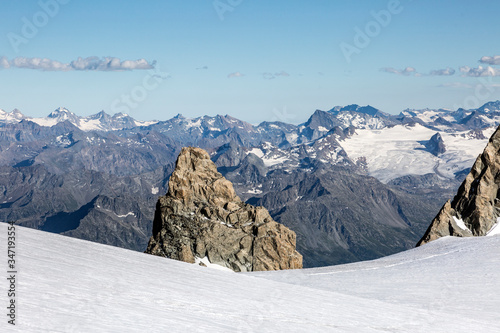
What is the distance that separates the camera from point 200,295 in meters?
21.7

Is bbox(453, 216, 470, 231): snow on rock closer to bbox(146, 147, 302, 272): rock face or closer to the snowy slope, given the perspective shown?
bbox(146, 147, 302, 272): rock face

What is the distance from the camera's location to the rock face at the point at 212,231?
130 m

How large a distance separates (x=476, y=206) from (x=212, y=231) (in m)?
59.6

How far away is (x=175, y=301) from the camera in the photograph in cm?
1998

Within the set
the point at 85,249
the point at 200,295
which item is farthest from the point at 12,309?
the point at 85,249

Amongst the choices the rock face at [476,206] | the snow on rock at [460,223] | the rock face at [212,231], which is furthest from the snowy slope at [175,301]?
the rock face at [212,231]

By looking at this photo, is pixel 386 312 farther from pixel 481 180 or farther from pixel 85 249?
pixel 481 180

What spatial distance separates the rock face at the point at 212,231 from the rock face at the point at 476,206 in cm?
3544

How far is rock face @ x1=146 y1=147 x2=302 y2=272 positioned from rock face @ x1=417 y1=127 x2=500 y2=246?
116 ft

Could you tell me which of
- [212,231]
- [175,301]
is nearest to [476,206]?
[212,231]

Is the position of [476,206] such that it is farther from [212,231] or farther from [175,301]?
[175,301]

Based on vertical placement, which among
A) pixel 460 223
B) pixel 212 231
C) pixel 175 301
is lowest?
pixel 212 231

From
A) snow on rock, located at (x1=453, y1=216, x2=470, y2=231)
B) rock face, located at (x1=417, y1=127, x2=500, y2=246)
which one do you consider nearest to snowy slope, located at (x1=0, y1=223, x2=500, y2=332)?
rock face, located at (x1=417, y1=127, x2=500, y2=246)

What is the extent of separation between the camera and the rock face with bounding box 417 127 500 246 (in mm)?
113750
